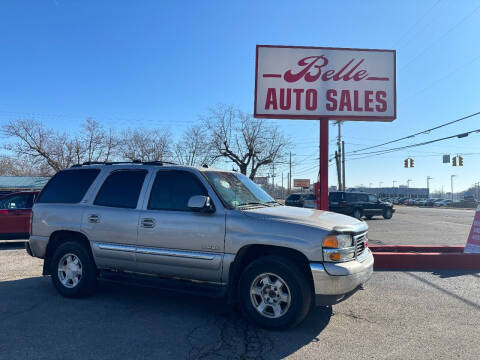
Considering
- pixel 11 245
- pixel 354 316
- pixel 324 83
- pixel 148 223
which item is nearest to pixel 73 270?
pixel 148 223

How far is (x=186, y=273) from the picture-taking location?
4.45 meters

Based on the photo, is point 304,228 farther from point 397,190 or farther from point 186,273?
point 397,190

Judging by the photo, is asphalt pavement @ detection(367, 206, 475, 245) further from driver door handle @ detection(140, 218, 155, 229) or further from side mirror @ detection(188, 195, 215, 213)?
driver door handle @ detection(140, 218, 155, 229)

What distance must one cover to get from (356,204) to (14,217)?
58.3 ft

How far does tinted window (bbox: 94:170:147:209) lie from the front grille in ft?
9.66

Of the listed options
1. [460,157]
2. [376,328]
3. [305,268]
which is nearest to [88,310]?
[305,268]

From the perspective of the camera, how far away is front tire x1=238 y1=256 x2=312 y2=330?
12.8 ft

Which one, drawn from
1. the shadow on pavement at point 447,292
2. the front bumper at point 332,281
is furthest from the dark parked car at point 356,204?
the front bumper at point 332,281

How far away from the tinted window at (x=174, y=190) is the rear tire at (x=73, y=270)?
1.33 meters

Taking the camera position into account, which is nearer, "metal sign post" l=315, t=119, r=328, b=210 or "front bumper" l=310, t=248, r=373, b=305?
"front bumper" l=310, t=248, r=373, b=305

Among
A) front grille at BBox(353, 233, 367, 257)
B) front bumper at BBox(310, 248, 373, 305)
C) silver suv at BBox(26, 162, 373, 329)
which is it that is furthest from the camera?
front grille at BBox(353, 233, 367, 257)

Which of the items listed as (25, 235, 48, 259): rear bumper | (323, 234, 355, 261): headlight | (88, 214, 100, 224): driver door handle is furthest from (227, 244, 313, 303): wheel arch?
(25, 235, 48, 259): rear bumper

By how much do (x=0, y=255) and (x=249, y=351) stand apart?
801 centimetres

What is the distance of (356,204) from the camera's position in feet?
70.5
